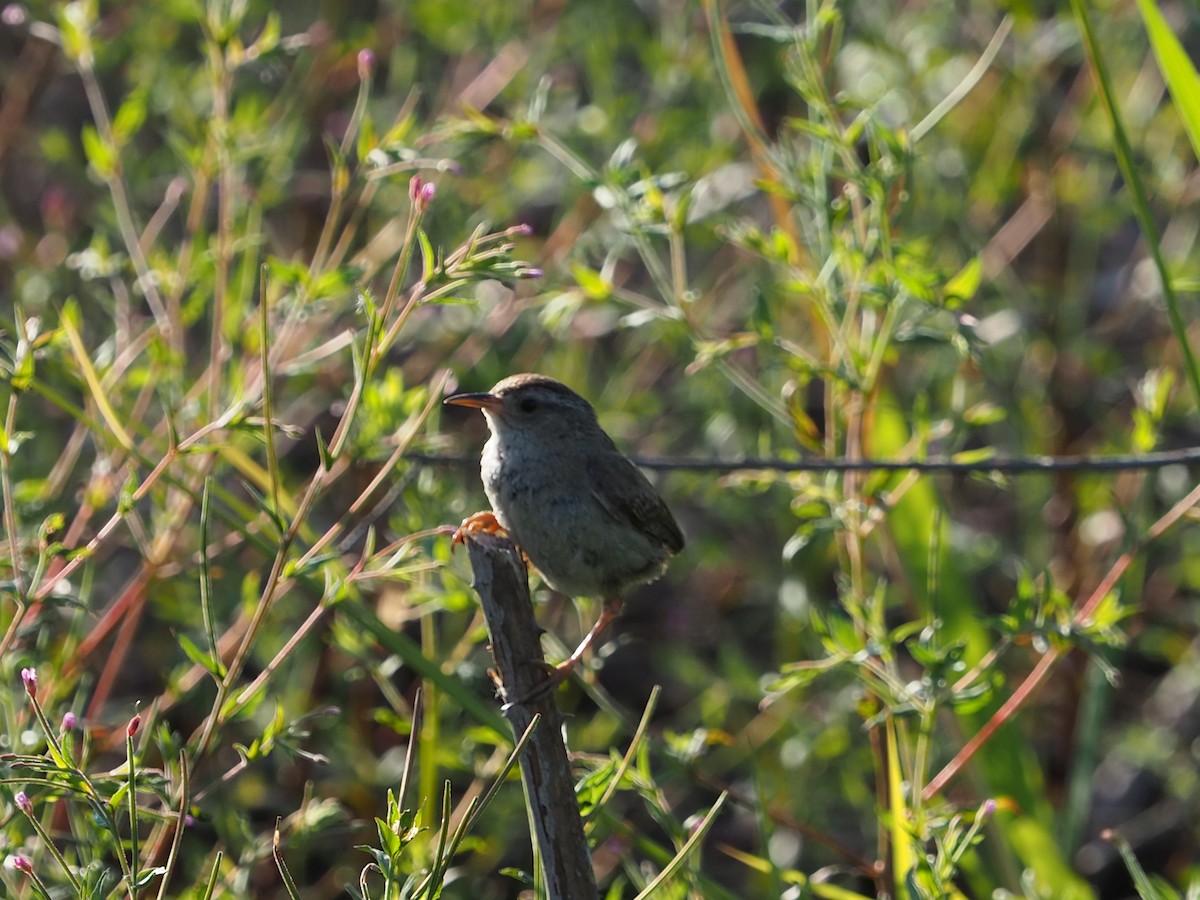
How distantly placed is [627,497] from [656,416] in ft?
7.71

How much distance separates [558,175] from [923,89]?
5.59ft

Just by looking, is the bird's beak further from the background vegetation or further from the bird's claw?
the bird's claw

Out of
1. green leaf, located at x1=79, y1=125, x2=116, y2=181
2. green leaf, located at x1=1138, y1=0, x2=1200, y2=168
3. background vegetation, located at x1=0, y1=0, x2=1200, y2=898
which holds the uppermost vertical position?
green leaf, located at x1=1138, y1=0, x2=1200, y2=168

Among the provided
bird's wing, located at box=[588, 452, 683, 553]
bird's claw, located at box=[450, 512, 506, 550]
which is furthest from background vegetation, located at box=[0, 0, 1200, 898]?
bird's wing, located at box=[588, 452, 683, 553]

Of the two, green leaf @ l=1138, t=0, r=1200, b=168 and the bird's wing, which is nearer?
green leaf @ l=1138, t=0, r=1200, b=168

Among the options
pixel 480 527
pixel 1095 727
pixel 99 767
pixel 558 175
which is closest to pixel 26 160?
pixel 558 175

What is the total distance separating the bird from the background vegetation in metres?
0.23

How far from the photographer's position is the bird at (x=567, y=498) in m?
3.83

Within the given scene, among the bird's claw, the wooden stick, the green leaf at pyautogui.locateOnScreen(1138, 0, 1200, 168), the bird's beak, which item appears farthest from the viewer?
the bird's beak

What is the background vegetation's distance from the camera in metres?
3.51

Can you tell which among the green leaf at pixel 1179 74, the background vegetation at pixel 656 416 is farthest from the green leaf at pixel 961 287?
the green leaf at pixel 1179 74

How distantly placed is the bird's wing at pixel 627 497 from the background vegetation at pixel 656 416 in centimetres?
37

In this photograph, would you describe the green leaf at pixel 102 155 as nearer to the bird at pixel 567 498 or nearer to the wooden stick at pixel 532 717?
the bird at pixel 567 498

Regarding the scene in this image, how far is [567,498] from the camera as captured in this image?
3.93 metres
